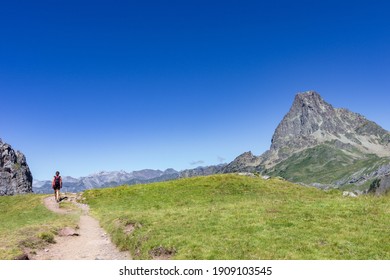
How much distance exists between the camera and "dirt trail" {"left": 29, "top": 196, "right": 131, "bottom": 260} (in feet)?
80.9

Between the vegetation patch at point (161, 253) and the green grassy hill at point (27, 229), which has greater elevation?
the green grassy hill at point (27, 229)

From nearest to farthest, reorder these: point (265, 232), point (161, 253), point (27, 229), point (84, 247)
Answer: point (161, 253)
point (265, 232)
point (84, 247)
point (27, 229)

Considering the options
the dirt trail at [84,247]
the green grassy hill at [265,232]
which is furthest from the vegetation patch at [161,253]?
the dirt trail at [84,247]

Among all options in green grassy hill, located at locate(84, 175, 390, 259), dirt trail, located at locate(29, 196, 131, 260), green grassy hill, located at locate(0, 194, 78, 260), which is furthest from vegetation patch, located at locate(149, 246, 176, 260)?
green grassy hill, located at locate(0, 194, 78, 260)

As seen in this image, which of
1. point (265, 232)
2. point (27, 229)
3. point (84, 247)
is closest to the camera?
point (265, 232)

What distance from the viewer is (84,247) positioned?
92.3ft

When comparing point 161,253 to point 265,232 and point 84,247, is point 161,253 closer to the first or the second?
point 265,232

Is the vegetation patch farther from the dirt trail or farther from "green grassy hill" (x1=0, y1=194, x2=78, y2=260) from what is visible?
"green grassy hill" (x1=0, y1=194, x2=78, y2=260)

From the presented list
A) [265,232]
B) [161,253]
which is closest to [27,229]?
[161,253]

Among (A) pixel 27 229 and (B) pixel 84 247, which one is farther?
(A) pixel 27 229

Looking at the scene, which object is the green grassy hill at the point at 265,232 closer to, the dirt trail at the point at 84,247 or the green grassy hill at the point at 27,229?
the dirt trail at the point at 84,247

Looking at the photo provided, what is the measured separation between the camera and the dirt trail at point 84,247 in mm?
24656
